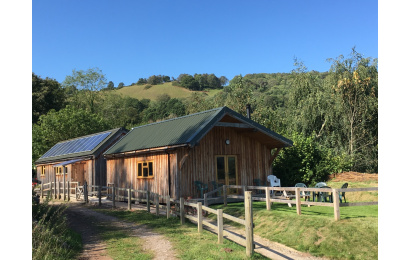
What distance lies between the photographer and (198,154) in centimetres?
1698

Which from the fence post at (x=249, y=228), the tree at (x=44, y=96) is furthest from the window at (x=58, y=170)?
the tree at (x=44, y=96)

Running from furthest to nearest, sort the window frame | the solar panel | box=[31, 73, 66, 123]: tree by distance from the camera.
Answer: box=[31, 73, 66, 123]: tree, the solar panel, the window frame

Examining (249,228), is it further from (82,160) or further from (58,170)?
(58,170)

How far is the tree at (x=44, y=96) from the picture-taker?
47062 mm

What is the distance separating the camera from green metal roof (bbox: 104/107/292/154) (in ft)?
52.2

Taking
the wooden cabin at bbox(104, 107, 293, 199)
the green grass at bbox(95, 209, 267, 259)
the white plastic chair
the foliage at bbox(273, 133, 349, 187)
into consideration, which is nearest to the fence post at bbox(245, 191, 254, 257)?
the green grass at bbox(95, 209, 267, 259)

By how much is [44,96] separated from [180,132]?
36308mm

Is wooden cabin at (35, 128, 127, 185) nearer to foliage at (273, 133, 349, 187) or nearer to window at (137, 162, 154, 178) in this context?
window at (137, 162, 154, 178)

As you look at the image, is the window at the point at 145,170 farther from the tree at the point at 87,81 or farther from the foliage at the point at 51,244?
the tree at the point at 87,81

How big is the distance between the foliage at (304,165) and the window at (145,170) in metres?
7.69

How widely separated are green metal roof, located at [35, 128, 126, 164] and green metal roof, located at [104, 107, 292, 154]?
3.39 meters
